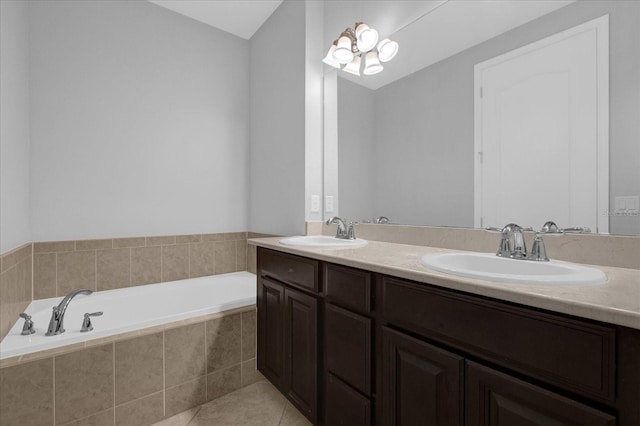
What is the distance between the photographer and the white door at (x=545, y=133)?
0.97 m

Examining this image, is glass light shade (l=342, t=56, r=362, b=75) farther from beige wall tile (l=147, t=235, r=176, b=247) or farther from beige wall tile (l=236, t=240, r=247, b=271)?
beige wall tile (l=147, t=235, r=176, b=247)

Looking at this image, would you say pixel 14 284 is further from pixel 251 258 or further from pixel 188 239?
pixel 251 258

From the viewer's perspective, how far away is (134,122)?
219cm

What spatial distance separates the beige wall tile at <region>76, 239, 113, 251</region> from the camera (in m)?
1.99

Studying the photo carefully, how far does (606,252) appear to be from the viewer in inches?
37.7

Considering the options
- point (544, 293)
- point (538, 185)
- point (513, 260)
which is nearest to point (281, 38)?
point (538, 185)

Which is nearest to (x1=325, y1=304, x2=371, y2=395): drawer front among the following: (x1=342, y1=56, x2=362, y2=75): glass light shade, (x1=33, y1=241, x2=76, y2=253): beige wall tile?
(x1=342, y1=56, x2=362, y2=75): glass light shade

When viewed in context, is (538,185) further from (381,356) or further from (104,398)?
(104,398)

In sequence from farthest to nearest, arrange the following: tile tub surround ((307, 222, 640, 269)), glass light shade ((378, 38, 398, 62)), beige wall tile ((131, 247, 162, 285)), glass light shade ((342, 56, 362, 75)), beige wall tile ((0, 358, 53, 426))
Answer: beige wall tile ((131, 247, 162, 285)), glass light shade ((342, 56, 362, 75)), glass light shade ((378, 38, 398, 62)), beige wall tile ((0, 358, 53, 426)), tile tub surround ((307, 222, 640, 269))

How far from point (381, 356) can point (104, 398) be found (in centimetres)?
134

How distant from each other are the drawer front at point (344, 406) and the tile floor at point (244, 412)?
0.42 m

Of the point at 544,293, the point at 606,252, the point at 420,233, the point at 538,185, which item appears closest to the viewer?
the point at 544,293

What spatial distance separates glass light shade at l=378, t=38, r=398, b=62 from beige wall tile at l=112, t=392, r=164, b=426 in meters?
2.23

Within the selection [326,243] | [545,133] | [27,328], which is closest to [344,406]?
[326,243]
